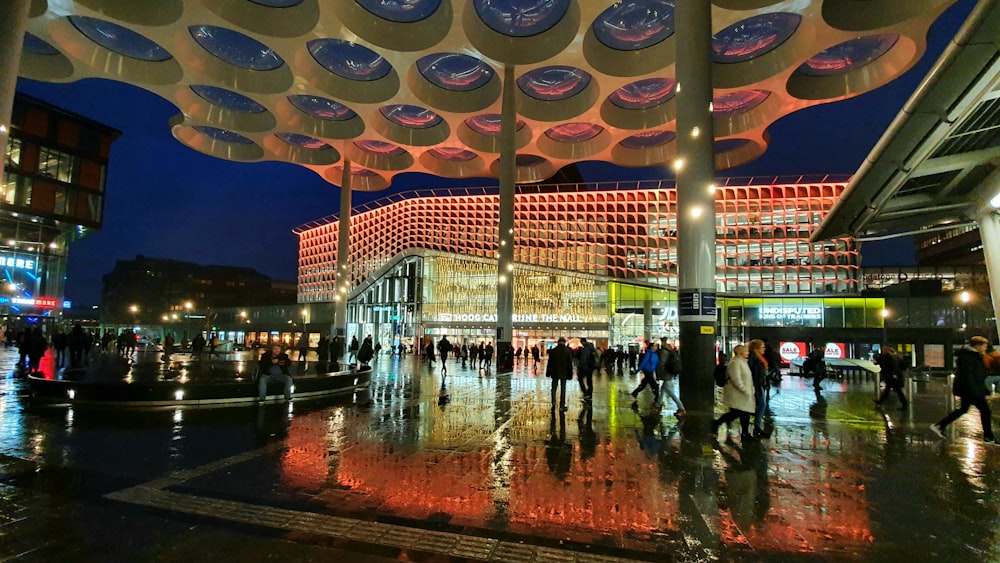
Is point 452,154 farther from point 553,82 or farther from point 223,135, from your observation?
point 223,135

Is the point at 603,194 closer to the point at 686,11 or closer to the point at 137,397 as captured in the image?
the point at 686,11

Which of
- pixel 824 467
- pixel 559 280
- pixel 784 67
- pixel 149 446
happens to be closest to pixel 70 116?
pixel 559 280

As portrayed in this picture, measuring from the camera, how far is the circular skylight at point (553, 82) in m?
29.6

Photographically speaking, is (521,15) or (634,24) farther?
(521,15)

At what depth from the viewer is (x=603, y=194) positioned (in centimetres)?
8581

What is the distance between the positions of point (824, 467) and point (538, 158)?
39.3m

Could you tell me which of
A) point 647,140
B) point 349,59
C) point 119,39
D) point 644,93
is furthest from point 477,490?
point 647,140

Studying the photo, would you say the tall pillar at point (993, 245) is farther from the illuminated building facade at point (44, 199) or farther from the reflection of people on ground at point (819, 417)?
the illuminated building facade at point (44, 199)

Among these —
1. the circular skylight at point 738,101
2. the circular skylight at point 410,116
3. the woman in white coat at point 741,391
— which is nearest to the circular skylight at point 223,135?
the circular skylight at point 410,116

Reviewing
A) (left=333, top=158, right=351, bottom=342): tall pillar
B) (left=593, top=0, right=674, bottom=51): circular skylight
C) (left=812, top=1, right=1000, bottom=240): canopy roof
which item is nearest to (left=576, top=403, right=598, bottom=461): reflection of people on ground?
(left=812, top=1, right=1000, bottom=240): canopy roof

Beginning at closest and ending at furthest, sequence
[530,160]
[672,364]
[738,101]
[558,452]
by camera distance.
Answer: [558,452] → [672,364] → [738,101] → [530,160]

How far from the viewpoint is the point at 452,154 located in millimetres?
41594

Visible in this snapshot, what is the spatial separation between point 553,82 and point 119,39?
75.7 ft

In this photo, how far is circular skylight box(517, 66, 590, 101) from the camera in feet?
97.1
